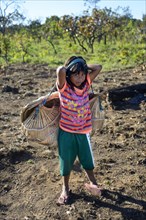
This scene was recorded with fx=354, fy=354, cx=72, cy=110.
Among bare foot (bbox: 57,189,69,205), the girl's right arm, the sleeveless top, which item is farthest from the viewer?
bare foot (bbox: 57,189,69,205)

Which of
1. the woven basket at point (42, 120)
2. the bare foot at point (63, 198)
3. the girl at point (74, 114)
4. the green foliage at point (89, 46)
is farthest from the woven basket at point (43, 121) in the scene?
the green foliage at point (89, 46)

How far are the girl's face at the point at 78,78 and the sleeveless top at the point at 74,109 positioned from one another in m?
0.05

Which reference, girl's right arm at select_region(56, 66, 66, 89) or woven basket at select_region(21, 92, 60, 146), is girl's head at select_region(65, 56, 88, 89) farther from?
woven basket at select_region(21, 92, 60, 146)

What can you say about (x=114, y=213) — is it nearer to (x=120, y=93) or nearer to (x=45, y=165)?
(x=45, y=165)

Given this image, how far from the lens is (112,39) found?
26203mm

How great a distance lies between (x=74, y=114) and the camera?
9.96 feet

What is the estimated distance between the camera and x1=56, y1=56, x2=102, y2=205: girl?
294 cm

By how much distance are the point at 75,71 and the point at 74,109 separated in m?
0.33

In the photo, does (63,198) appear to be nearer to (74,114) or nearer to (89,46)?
(74,114)

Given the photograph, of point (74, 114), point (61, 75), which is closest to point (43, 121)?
point (74, 114)

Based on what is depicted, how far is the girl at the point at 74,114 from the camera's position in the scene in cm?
294

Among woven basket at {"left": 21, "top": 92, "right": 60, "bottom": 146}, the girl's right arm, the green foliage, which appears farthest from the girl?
the green foliage

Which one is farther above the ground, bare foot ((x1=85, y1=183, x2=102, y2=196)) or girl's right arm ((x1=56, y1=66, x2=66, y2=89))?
girl's right arm ((x1=56, y1=66, x2=66, y2=89))

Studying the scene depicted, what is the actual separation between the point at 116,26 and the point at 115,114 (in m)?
17.8
